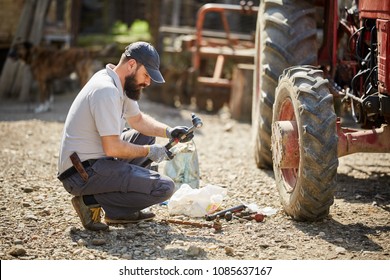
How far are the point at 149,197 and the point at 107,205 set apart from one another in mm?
346

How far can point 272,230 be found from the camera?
5828 millimetres

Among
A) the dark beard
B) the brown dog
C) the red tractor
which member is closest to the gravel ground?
the red tractor

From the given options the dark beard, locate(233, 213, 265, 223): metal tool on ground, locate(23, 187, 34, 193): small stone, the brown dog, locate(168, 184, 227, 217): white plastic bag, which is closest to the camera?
the dark beard

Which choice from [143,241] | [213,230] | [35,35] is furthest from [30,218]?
[35,35]

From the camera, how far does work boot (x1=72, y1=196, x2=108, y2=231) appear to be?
18.9ft

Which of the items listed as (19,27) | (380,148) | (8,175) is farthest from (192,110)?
(380,148)

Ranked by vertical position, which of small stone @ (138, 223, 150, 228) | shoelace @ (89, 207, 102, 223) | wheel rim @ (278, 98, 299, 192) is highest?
wheel rim @ (278, 98, 299, 192)

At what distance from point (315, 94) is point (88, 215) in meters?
2.00

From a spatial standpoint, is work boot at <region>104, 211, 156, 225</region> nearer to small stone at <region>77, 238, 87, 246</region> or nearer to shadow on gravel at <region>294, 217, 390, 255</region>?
small stone at <region>77, 238, 87, 246</region>

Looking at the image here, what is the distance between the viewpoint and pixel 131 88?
5.83 meters

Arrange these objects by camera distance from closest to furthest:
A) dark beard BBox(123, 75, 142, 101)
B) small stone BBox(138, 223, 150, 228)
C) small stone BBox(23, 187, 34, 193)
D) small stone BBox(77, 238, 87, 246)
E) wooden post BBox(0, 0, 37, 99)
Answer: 1. small stone BBox(77, 238, 87, 246)
2. dark beard BBox(123, 75, 142, 101)
3. small stone BBox(138, 223, 150, 228)
4. small stone BBox(23, 187, 34, 193)
5. wooden post BBox(0, 0, 37, 99)

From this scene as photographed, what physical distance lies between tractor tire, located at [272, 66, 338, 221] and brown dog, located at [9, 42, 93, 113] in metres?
8.10

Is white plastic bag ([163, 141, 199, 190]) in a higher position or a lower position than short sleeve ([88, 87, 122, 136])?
lower

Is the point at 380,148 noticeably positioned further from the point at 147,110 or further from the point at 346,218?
the point at 147,110
